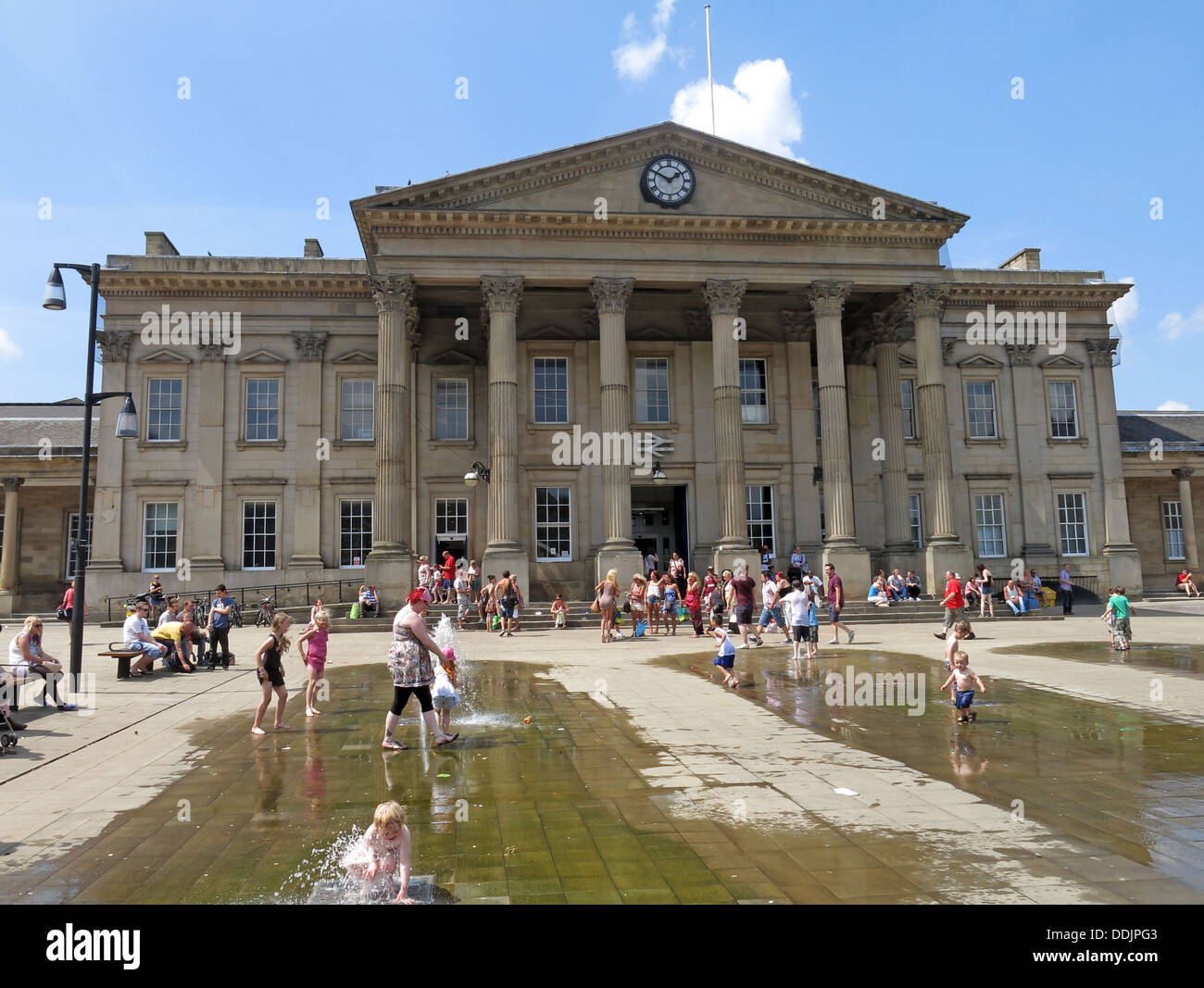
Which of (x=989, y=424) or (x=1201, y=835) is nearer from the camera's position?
(x=1201, y=835)

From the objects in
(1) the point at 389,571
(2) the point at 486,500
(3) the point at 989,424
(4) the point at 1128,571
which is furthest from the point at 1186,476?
(1) the point at 389,571

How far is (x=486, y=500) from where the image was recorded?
31781mm

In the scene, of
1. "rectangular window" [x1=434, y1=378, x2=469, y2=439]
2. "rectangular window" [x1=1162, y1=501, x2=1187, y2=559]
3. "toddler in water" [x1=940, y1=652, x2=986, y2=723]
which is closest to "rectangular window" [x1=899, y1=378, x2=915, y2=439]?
"rectangular window" [x1=1162, y1=501, x2=1187, y2=559]

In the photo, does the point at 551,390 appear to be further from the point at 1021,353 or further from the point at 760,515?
the point at 1021,353

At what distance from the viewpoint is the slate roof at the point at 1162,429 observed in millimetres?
38219

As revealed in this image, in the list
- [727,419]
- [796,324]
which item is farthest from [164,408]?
[796,324]

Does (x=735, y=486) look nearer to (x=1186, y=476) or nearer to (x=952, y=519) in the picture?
Result: (x=952, y=519)

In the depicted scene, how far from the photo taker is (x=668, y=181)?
29.4 meters

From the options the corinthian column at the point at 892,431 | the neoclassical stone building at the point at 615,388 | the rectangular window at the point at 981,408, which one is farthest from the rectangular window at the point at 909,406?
the rectangular window at the point at 981,408

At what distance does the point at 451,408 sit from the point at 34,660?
70.5ft

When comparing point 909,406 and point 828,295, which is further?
point 909,406

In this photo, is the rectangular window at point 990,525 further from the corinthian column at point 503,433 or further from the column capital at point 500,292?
the column capital at point 500,292

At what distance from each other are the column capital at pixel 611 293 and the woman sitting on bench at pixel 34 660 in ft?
65.6
